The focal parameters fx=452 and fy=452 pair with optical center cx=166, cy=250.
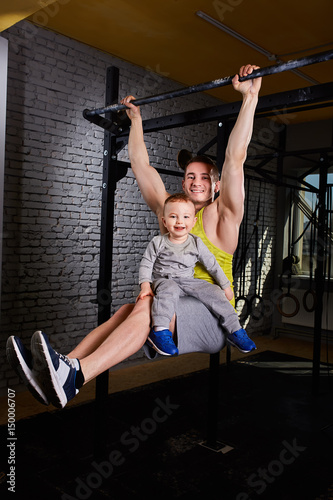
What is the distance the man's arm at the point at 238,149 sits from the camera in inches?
76.4

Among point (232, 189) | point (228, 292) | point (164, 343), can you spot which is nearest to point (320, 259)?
point (228, 292)

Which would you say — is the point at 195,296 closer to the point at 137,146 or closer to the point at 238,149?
the point at 238,149

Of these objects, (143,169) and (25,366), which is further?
(143,169)

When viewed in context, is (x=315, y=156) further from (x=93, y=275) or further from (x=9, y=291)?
(x=9, y=291)

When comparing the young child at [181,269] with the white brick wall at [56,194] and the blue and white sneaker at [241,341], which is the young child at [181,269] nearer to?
the blue and white sneaker at [241,341]

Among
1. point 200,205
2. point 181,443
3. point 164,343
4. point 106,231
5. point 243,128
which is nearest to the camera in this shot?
point 164,343

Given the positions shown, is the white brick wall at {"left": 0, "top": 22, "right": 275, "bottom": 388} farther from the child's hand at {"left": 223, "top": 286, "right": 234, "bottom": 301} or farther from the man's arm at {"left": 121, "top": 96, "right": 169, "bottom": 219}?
the child's hand at {"left": 223, "top": 286, "right": 234, "bottom": 301}

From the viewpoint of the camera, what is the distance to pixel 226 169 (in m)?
2.04

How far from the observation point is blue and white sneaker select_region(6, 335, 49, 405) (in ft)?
5.41

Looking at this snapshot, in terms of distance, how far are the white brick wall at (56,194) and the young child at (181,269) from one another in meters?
2.18

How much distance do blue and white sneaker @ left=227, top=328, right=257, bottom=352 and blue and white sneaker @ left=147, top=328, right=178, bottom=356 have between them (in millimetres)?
301

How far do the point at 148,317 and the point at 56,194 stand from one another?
2.56 meters

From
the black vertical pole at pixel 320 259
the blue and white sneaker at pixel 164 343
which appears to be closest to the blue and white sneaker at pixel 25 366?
the blue and white sneaker at pixel 164 343

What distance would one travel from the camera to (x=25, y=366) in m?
1.65
